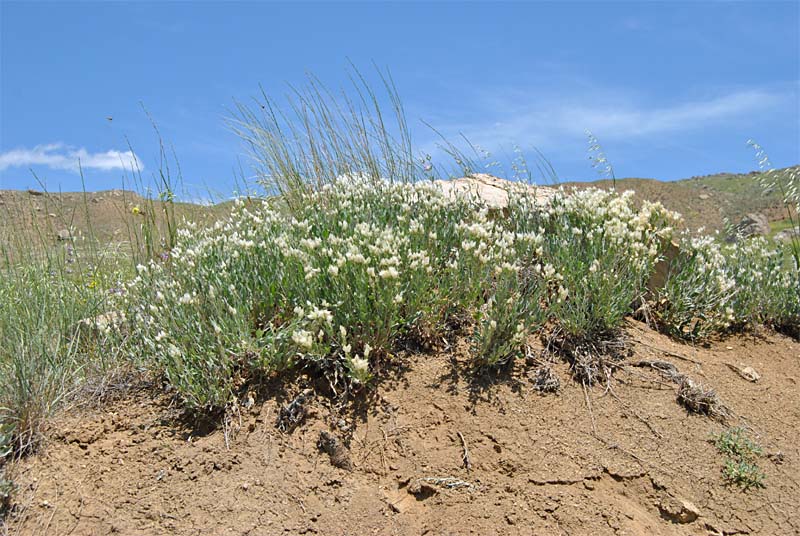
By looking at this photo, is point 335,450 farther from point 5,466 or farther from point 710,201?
point 710,201

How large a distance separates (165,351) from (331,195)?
1996mm

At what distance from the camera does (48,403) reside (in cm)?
370

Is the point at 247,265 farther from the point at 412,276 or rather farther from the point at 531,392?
the point at 531,392

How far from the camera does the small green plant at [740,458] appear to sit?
3496 mm

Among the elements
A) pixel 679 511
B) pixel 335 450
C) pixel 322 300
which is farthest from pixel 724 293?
pixel 335 450

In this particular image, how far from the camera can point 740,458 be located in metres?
3.64

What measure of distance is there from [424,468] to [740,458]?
1.94 metres

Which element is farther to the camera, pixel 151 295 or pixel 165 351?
pixel 151 295

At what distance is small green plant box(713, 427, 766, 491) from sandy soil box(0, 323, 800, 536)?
0.17ft

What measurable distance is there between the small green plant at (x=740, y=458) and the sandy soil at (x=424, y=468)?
2.0 inches

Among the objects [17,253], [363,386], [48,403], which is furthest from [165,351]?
[17,253]

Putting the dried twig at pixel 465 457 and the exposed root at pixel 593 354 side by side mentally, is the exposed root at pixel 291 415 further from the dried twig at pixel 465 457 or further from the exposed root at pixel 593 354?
the exposed root at pixel 593 354

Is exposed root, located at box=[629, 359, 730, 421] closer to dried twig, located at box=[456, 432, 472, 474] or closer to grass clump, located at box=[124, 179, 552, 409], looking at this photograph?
grass clump, located at box=[124, 179, 552, 409]

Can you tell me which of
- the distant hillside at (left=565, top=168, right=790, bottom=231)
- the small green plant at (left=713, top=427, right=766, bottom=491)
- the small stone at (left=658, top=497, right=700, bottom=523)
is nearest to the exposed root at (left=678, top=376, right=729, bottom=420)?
the small green plant at (left=713, top=427, right=766, bottom=491)
